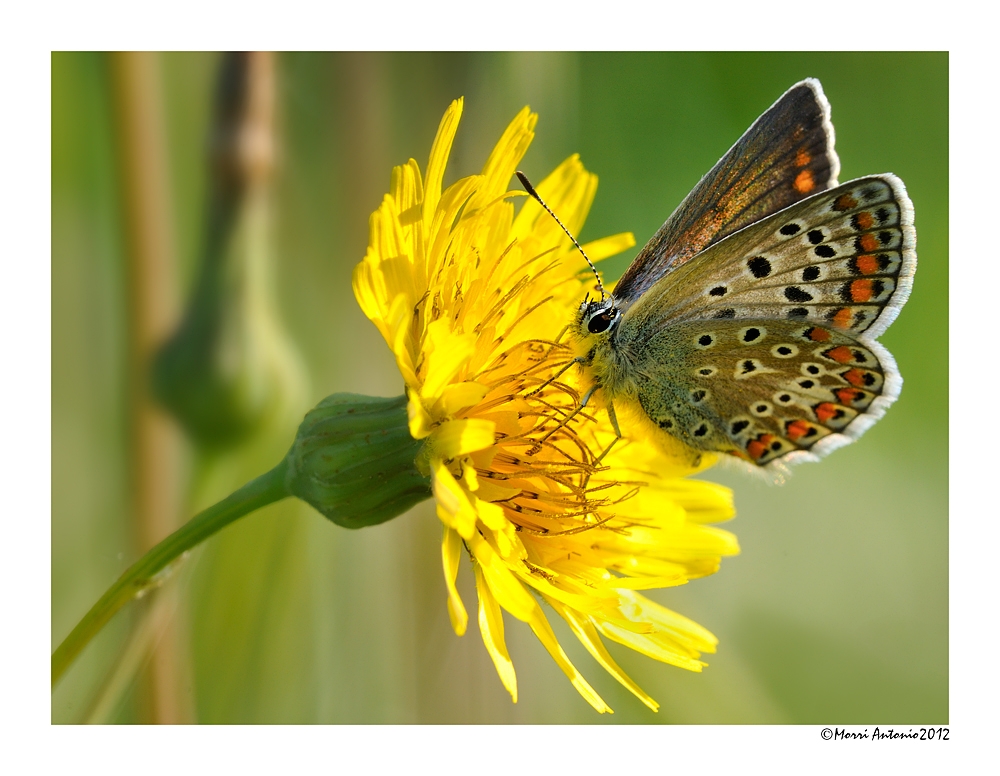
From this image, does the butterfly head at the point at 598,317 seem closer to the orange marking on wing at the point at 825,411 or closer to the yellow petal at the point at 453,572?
the orange marking on wing at the point at 825,411

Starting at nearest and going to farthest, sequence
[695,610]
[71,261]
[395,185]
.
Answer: [395,185]
[71,261]
[695,610]

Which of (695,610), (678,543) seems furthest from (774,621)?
(678,543)

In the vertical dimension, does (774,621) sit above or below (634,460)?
below

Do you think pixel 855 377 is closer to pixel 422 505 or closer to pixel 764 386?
pixel 764 386

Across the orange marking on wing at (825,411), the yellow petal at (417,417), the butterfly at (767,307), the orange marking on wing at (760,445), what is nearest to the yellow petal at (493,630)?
→ the yellow petal at (417,417)

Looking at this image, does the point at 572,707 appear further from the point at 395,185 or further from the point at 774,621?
the point at 395,185

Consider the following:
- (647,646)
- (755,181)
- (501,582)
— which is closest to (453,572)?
(501,582)

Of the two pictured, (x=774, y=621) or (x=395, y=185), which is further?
(x=774, y=621)

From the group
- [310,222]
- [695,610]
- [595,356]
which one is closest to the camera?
[595,356]
